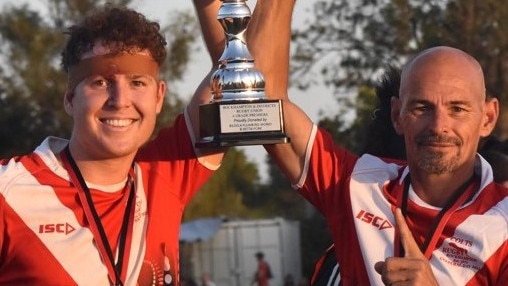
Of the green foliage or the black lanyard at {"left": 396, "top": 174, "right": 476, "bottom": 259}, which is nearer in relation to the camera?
the black lanyard at {"left": 396, "top": 174, "right": 476, "bottom": 259}

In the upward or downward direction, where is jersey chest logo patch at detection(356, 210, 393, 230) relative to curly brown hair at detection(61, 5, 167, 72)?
downward

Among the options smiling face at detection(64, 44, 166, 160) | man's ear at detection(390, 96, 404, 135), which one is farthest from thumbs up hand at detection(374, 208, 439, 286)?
smiling face at detection(64, 44, 166, 160)

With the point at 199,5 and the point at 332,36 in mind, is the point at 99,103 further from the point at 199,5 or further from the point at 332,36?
the point at 332,36

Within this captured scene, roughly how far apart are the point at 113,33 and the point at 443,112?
1239 millimetres

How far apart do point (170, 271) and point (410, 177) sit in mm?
953

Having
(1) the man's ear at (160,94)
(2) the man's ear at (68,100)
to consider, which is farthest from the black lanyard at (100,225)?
(1) the man's ear at (160,94)

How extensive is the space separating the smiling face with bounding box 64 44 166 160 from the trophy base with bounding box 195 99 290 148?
0.94ft

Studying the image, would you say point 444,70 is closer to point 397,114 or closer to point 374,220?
point 397,114

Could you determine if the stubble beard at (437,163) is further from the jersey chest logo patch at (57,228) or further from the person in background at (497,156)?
the jersey chest logo patch at (57,228)

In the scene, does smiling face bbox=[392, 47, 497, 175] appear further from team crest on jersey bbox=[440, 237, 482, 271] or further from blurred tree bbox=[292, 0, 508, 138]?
blurred tree bbox=[292, 0, 508, 138]

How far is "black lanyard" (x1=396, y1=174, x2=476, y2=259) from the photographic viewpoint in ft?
14.9

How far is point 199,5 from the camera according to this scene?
5121mm

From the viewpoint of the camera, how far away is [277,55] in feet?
16.5

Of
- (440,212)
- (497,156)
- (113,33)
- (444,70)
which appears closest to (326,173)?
(440,212)
